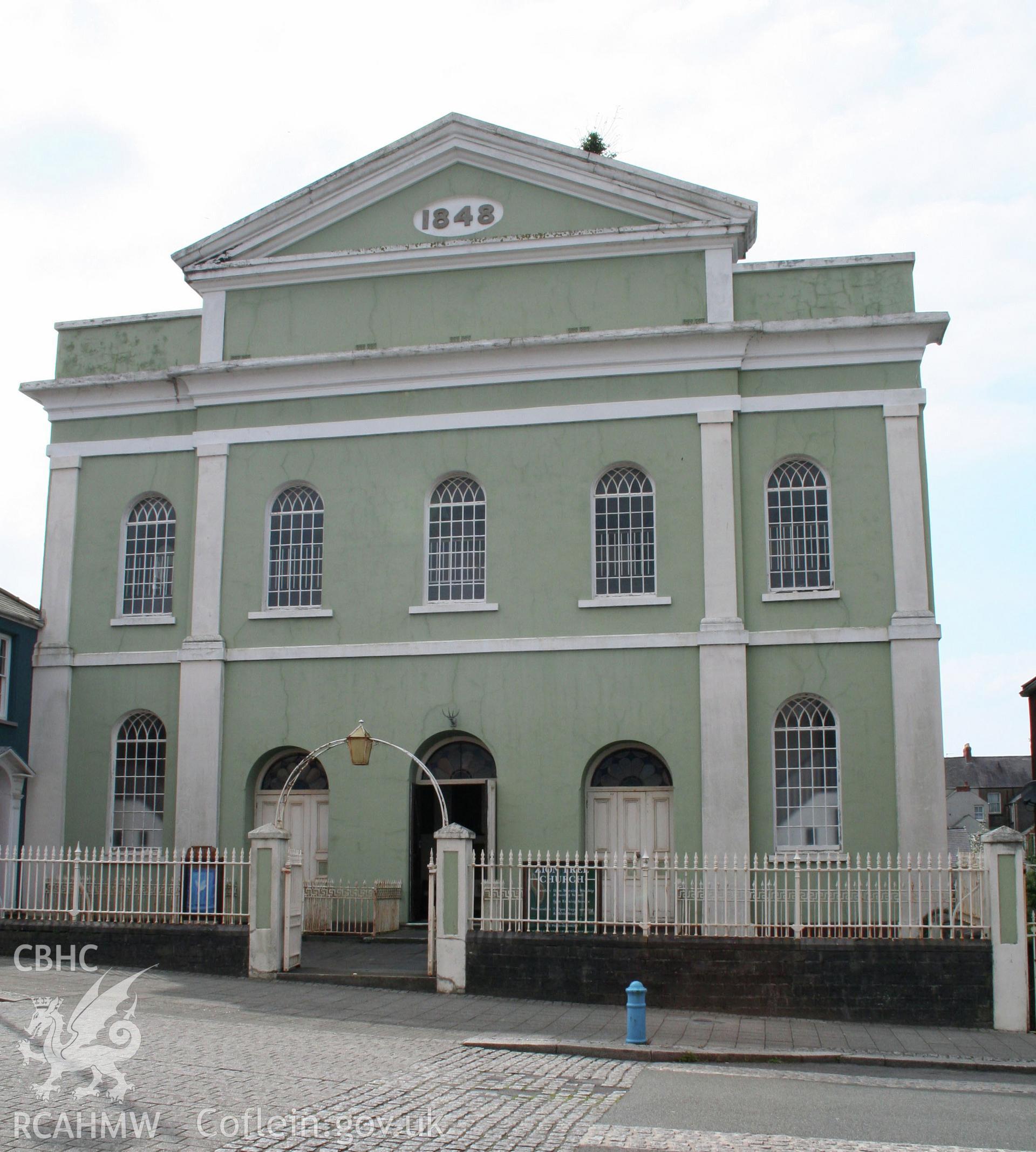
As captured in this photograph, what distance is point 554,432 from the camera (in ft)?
68.3

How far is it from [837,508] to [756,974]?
7.81m

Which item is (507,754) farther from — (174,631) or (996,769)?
(996,769)

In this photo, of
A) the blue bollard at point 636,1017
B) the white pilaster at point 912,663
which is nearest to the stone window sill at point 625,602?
the white pilaster at point 912,663

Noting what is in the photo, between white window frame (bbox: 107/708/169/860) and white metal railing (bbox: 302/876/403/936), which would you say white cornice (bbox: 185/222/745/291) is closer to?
white window frame (bbox: 107/708/169/860)

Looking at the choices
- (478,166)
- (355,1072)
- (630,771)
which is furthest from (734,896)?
(478,166)

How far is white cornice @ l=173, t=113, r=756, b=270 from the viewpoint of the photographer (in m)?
20.8

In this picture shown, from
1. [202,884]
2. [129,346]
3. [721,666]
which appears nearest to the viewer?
[202,884]

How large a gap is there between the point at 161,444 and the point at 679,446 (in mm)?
8909

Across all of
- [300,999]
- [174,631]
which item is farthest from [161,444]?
[300,999]

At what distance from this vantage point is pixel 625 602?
20.1 metres

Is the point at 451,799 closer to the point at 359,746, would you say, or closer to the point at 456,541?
the point at 359,746

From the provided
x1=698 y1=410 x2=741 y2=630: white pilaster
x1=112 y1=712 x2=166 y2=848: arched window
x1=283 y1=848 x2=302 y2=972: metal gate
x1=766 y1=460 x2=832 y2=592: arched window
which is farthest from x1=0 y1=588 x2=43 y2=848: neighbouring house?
x1=766 y1=460 x2=832 y2=592: arched window

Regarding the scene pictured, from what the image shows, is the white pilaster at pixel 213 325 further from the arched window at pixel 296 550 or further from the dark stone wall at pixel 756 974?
the dark stone wall at pixel 756 974

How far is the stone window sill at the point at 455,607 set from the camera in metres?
20.5
